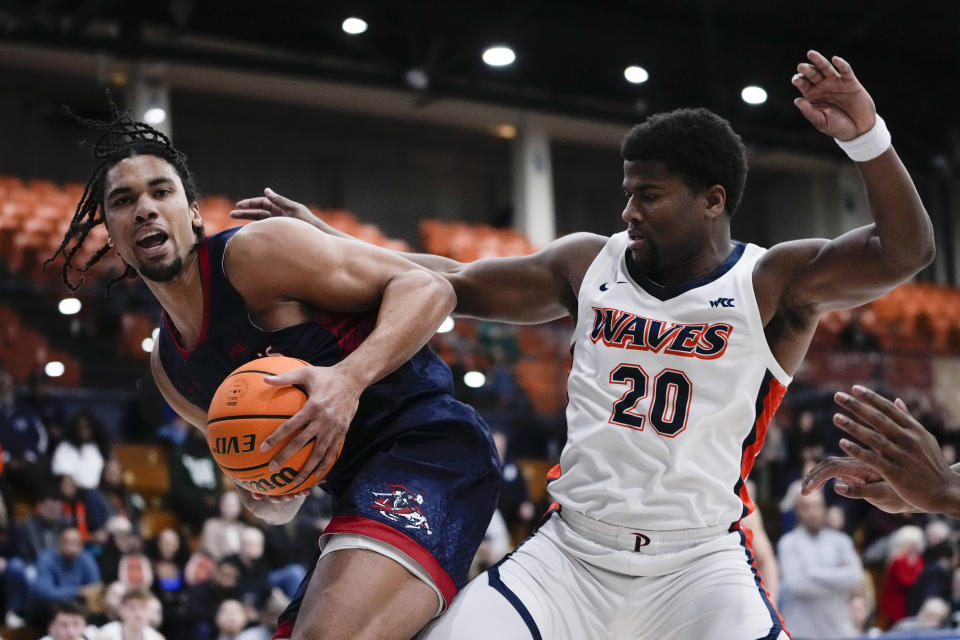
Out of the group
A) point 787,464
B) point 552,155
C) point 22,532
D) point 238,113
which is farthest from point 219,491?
point 552,155

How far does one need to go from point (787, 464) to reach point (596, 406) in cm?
908

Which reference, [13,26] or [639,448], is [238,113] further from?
[639,448]

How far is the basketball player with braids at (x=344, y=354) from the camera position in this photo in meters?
3.12

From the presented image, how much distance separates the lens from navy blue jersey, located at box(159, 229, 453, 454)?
337cm

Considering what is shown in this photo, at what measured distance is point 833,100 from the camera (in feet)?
10.2

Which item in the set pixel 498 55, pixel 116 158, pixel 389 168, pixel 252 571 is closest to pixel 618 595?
pixel 116 158

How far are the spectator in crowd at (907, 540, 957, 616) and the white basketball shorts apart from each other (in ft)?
22.5

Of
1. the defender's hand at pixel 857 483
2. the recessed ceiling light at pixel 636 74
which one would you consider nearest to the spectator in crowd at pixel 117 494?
the defender's hand at pixel 857 483

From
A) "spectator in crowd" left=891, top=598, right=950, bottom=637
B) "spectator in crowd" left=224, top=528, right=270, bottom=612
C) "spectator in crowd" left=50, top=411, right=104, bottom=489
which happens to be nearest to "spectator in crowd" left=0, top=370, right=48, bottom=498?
"spectator in crowd" left=50, top=411, right=104, bottom=489

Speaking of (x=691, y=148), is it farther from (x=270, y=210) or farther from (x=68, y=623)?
(x=68, y=623)

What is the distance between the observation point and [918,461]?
8.75ft

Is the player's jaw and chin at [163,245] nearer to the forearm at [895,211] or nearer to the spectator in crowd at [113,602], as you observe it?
the forearm at [895,211]

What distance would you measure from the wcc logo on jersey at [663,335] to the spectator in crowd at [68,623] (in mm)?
4691

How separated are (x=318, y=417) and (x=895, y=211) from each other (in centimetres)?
159
